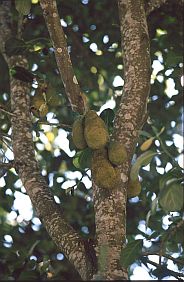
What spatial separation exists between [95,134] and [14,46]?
0.76 m

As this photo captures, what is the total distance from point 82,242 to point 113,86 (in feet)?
5.29

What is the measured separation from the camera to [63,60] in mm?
1967

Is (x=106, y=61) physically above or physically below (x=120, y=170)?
above

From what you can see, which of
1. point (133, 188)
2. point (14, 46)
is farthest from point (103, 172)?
point (14, 46)

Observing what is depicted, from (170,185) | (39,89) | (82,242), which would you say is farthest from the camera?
(39,89)

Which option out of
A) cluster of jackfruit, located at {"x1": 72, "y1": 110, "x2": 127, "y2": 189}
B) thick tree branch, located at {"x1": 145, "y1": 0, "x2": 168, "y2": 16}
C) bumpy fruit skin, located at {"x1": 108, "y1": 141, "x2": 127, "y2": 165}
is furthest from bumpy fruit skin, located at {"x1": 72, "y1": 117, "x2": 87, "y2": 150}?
thick tree branch, located at {"x1": 145, "y1": 0, "x2": 168, "y2": 16}

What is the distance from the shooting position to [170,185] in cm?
155

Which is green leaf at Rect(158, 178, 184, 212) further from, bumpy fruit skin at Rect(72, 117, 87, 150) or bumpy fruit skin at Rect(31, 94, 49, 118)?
bumpy fruit skin at Rect(31, 94, 49, 118)

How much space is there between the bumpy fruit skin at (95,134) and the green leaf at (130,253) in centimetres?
30

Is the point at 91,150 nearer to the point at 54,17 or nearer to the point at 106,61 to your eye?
the point at 54,17

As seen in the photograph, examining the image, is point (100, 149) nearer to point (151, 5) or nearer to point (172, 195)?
point (172, 195)

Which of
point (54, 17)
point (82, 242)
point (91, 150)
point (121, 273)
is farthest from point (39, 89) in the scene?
point (121, 273)

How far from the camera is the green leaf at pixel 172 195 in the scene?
155cm

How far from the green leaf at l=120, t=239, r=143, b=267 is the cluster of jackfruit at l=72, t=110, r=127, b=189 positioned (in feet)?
0.61
